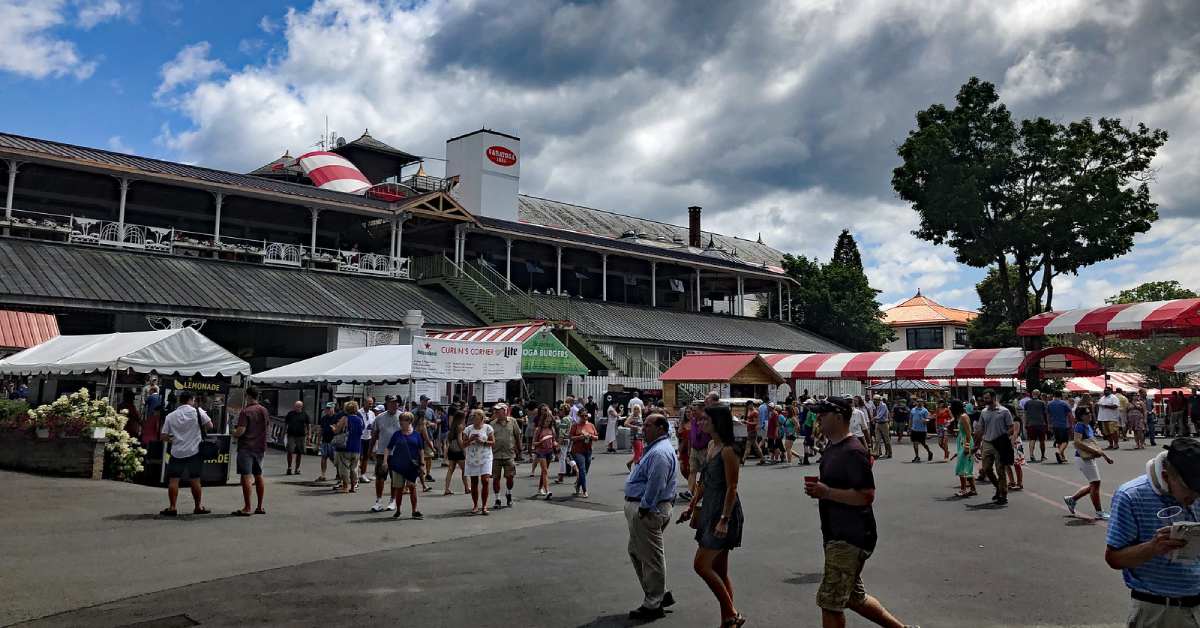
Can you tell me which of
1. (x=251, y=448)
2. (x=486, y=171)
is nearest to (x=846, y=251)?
(x=486, y=171)

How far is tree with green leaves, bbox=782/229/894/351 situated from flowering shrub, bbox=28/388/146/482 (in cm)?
4333

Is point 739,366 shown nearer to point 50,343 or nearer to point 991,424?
point 991,424

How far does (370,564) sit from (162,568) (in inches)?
77.8

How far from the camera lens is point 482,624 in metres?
6.25

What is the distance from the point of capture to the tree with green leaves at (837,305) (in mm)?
52719

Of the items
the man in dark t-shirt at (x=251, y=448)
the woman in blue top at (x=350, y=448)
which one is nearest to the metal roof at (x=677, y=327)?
the woman in blue top at (x=350, y=448)

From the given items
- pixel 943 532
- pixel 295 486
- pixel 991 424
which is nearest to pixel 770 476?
pixel 991 424

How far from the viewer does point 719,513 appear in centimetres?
616

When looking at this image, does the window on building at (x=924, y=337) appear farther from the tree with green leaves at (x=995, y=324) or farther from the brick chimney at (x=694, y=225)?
the brick chimney at (x=694, y=225)

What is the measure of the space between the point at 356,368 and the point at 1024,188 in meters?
33.3

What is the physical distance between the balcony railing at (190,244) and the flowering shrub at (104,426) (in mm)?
14056

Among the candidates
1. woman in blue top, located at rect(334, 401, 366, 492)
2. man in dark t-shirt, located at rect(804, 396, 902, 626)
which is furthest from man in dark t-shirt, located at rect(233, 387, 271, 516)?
man in dark t-shirt, located at rect(804, 396, 902, 626)

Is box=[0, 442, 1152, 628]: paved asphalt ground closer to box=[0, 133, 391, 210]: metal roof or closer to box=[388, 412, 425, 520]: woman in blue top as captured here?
box=[388, 412, 425, 520]: woman in blue top

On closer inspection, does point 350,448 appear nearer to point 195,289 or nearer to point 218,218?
point 195,289
